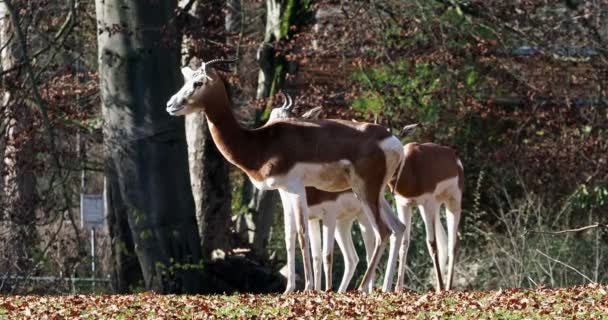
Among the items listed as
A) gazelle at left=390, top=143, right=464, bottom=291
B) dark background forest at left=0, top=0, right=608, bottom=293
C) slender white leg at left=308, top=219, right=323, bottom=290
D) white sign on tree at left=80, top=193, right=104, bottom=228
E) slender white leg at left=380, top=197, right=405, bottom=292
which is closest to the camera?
slender white leg at left=380, top=197, right=405, bottom=292

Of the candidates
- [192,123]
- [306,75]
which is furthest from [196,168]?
[306,75]

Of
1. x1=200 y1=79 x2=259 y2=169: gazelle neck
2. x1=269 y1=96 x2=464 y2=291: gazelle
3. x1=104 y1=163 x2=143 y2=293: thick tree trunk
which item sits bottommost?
x1=104 y1=163 x2=143 y2=293: thick tree trunk

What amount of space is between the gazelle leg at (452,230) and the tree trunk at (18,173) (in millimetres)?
5770

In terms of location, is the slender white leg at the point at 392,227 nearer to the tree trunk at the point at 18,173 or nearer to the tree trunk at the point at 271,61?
the tree trunk at the point at 18,173

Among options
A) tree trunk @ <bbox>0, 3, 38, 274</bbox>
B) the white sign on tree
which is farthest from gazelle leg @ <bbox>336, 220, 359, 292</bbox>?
the white sign on tree

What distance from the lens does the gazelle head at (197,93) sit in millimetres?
14711

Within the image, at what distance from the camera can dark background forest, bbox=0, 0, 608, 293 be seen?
18.7 metres

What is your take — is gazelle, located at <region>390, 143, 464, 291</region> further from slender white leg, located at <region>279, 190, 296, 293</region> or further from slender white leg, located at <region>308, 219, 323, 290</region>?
slender white leg, located at <region>279, 190, 296, 293</region>

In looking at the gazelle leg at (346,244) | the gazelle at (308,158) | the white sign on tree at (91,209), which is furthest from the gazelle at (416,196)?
the white sign on tree at (91,209)

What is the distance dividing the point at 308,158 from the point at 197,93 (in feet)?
4.22

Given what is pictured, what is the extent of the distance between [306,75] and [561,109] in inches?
200

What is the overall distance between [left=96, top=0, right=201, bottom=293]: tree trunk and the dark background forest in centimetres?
2

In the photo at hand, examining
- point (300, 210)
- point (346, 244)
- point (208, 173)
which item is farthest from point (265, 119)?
point (300, 210)

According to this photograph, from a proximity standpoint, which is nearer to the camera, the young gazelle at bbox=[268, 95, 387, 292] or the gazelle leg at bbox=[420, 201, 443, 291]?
the young gazelle at bbox=[268, 95, 387, 292]
